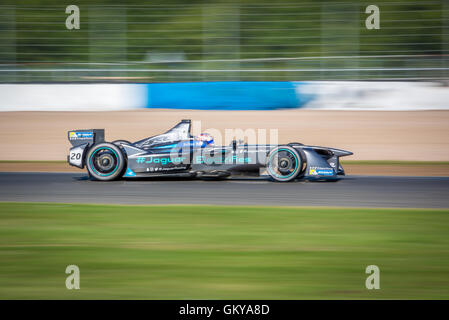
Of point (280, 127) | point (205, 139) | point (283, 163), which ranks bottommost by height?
point (283, 163)

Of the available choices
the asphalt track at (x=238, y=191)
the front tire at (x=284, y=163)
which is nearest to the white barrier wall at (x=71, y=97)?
the asphalt track at (x=238, y=191)

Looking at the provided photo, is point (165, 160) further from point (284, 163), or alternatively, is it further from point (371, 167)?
point (371, 167)

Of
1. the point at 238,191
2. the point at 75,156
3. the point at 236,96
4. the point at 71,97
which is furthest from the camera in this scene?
the point at 71,97

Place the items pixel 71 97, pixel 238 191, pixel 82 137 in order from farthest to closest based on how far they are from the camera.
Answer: pixel 71 97 < pixel 82 137 < pixel 238 191

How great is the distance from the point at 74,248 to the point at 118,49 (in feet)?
48.0

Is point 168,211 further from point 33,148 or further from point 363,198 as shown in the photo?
point 33,148

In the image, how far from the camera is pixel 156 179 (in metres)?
10.3

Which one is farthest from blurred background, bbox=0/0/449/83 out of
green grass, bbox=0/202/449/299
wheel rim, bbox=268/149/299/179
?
green grass, bbox=0/202/449/299

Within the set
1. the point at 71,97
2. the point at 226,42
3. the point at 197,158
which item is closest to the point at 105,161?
the point at 197,158

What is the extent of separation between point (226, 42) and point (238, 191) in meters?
10.9

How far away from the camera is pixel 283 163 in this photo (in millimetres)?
9453

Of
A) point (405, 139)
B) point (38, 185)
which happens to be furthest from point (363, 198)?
point (405, 139)

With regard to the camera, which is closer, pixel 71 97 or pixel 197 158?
pixel 197 158

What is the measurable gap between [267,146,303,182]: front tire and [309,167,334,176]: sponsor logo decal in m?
0.20
